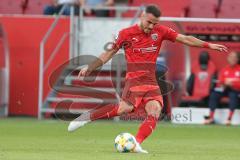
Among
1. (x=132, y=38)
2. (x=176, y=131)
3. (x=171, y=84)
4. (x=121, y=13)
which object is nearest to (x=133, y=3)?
(x=121, y=13)

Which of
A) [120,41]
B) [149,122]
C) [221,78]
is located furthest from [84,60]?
[149,122]

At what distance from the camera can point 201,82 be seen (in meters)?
20.2

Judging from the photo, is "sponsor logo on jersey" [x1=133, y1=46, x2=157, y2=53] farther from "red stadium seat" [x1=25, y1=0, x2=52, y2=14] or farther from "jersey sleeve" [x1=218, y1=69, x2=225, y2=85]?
"red stadium seat" [x1=25, y1=0, x2=52, y2=14]

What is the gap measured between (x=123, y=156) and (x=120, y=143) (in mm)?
563

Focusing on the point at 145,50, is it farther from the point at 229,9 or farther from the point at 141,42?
the point at 229,9

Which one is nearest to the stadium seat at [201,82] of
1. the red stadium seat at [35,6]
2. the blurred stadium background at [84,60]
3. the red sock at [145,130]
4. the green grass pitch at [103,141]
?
the blurred stadium background at [84,60]

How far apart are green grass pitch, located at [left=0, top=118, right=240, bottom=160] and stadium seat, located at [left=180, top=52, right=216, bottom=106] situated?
1.21 metres

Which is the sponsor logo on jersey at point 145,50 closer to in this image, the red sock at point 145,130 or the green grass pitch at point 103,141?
the red sock at point 145,130

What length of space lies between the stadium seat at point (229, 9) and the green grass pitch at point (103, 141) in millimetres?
3831

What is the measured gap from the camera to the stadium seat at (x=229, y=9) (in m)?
21.7

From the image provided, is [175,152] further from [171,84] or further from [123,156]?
[171,84]

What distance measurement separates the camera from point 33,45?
21312 mm

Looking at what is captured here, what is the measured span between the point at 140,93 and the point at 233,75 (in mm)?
7781

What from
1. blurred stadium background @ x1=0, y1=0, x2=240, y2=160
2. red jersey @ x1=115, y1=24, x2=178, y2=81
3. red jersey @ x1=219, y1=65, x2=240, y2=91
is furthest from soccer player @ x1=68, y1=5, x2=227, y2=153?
red jersey @ x1=219, y1=65, x2=240, y2=91
